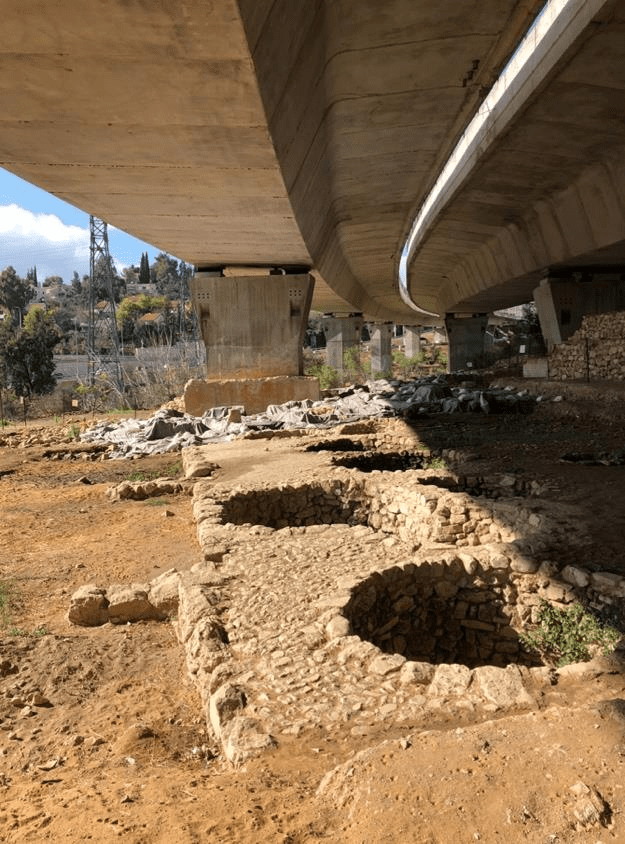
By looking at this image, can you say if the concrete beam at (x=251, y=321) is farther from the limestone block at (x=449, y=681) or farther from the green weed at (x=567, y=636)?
the limestone block at (x=449, y=681)

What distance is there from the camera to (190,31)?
14.0 ft

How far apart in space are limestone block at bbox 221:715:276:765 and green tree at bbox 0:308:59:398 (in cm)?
3467

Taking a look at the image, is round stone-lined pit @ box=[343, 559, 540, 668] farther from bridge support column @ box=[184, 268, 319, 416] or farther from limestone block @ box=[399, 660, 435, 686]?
bridge support column @ box=[184, 268, 319, 416]

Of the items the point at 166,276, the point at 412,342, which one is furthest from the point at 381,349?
the point at 166,276

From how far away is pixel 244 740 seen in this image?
117 inches

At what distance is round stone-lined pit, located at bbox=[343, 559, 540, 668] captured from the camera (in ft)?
16.4

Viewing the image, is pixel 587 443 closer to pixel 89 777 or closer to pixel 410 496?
pixel 410 496

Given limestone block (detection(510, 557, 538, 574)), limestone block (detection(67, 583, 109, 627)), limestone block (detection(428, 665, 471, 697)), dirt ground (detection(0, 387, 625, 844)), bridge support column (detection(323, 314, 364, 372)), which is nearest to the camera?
dirt ground (detection(0, 387, 625, 844))

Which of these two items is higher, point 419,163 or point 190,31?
point 419,163

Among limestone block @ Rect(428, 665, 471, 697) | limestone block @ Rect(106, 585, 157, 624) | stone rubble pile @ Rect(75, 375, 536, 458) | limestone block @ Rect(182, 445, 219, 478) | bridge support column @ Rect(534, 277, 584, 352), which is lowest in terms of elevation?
limestone block @ Rect(106, 585, 157, 624)

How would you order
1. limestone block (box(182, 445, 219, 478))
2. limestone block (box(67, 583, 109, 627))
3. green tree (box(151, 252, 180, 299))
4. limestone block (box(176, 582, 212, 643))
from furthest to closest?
green tree (box(151, 252, 180, 299))
limestone block (box(182, 445, 219, 478))
limestone block (box(67, 583, 109, 627))
limestone block (box(176, 582, 212, 643))

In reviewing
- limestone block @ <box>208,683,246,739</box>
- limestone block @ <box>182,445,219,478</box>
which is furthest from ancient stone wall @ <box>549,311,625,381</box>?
limestone block @ <box>208,683,246,739</box>

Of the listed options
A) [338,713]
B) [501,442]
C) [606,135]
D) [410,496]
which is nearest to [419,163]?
[606,135]

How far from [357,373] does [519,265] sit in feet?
62.9
